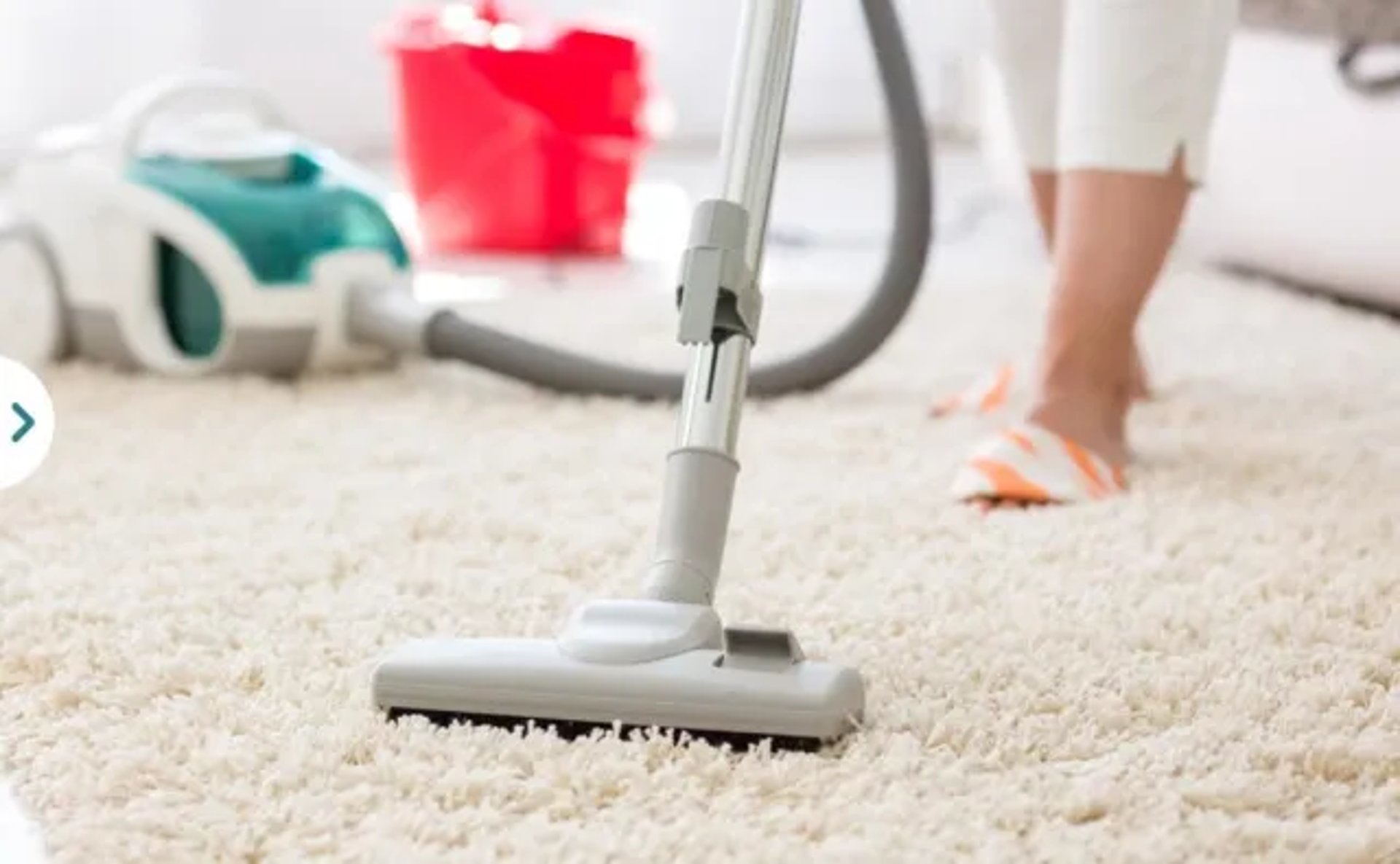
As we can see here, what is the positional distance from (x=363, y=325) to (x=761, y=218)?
73 cm

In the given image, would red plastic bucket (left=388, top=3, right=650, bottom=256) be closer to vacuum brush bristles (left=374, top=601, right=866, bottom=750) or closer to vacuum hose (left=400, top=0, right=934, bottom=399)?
vacuum hose (left=400, top=0, right=934, bottom=399)

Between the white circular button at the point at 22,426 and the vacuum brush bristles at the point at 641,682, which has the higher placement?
the vacuum brush bristles at the point at 641,682

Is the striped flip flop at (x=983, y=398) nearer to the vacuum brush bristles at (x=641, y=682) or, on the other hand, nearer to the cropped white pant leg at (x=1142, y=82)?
the cropped white pant leg at (x=1142, y=82)

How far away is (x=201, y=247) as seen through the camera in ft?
4.95

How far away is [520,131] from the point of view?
224cm

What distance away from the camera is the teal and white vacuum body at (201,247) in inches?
60.0

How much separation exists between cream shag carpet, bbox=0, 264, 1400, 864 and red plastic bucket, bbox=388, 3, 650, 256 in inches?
27.7

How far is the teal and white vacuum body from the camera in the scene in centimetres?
152

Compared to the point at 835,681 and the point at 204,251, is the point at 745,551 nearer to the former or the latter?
the point at 835,681

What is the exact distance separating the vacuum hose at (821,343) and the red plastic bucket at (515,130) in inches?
30.6

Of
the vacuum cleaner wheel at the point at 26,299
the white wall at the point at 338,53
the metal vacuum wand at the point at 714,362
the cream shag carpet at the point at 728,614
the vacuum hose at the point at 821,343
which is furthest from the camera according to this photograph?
the white wall at the point at 338,53

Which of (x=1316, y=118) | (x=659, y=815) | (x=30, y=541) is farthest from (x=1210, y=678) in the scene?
(x=1316, y=118)

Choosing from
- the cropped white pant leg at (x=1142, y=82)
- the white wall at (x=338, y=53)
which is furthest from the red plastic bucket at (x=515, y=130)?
the cropped white pant leg at (x=1142, y=82)

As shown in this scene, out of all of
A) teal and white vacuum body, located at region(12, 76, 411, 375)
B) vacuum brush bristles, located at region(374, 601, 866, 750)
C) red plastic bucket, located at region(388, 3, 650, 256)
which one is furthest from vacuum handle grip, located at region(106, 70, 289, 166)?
vacuum brush bristles, located at region(374, 601, 866, 750)
